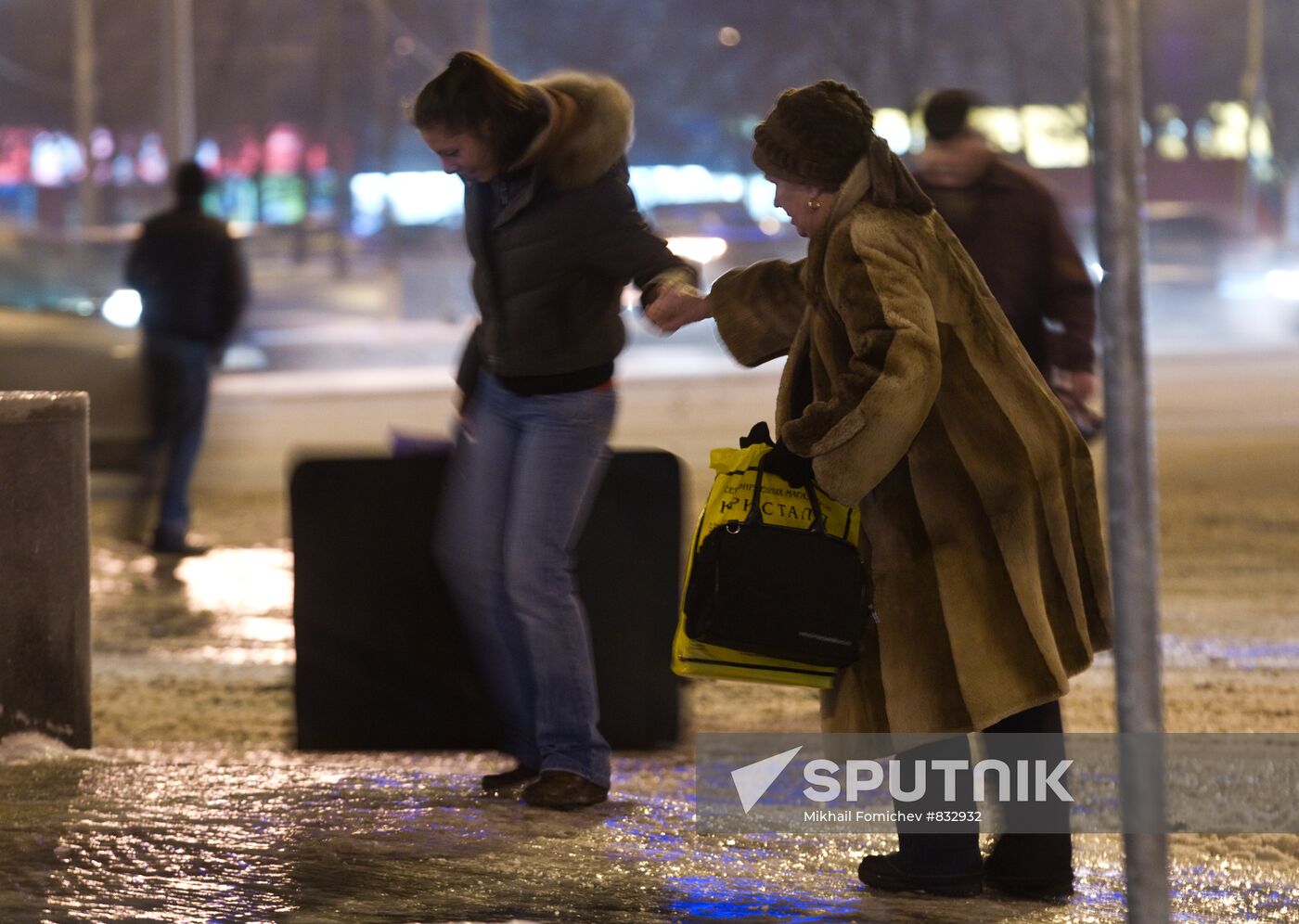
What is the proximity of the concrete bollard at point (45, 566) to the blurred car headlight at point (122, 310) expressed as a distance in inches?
267

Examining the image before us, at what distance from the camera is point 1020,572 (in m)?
3.61

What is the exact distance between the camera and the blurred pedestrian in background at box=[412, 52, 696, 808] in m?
4.21

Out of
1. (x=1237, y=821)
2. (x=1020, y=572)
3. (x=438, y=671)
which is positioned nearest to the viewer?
(x=1020, y=572)

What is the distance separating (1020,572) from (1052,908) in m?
0.73

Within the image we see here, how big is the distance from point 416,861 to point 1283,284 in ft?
88.3

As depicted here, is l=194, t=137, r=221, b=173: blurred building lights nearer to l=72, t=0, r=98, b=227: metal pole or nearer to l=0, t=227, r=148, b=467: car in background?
l=72, t=0, r=98, b=227: metal pole

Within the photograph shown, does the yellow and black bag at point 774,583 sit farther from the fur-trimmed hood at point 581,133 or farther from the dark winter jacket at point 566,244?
the fur-trimmed hood at point 581,133

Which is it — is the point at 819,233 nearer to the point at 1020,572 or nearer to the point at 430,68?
the point at 1020,572

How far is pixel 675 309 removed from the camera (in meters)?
4.03

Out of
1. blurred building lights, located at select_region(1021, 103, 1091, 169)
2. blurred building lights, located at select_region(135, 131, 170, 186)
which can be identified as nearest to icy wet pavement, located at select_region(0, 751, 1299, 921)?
blurred building lights, located at select_region(1021, 103, 1091, 169)

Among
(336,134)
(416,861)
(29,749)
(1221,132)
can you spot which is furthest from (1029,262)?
(1221,132)

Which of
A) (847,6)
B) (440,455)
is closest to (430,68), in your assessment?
(847,6)

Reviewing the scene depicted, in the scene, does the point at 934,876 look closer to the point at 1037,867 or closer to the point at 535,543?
the point at 1037,867

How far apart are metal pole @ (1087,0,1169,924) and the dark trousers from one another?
1002 millimetres
